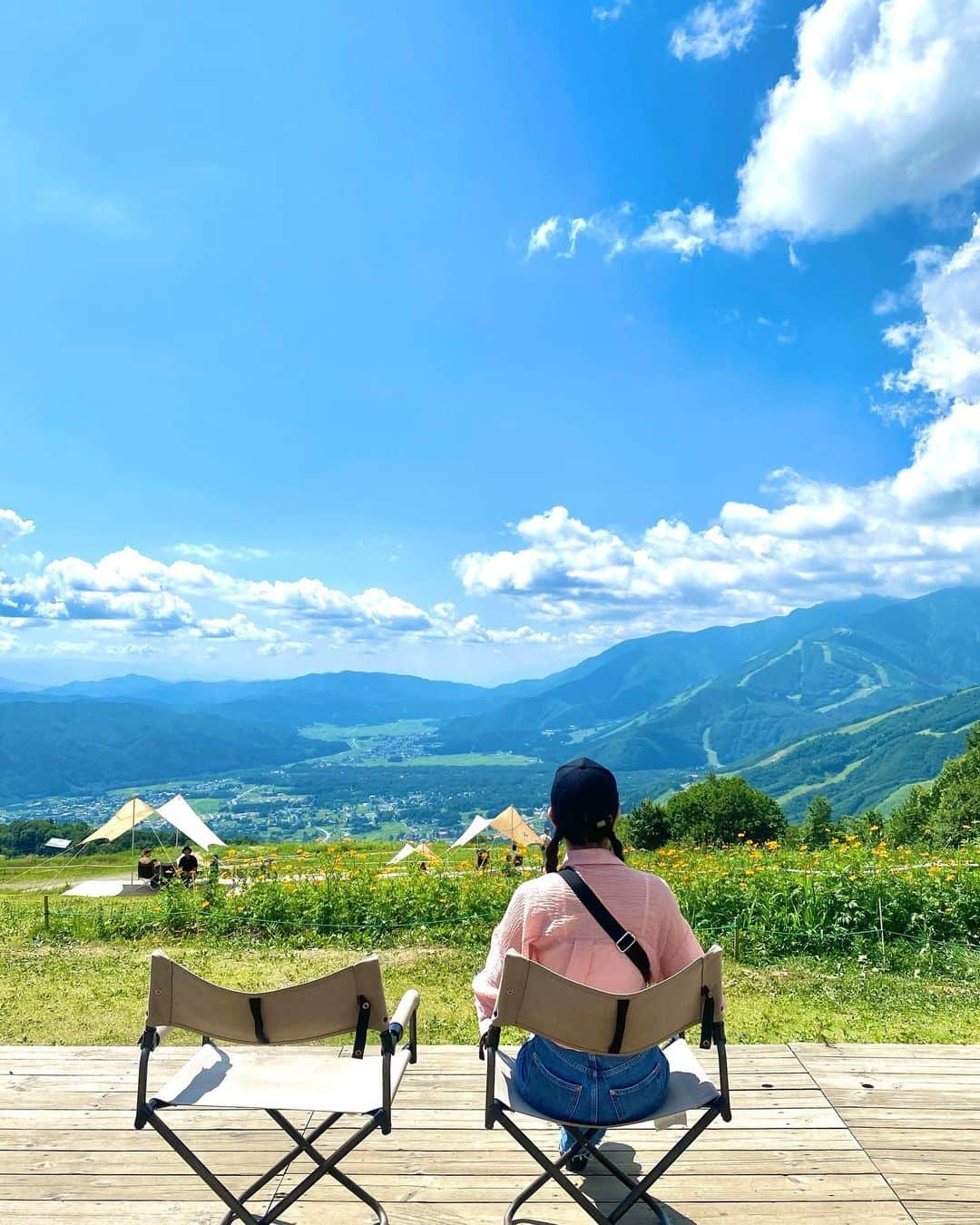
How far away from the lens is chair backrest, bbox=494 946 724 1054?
8.24ft

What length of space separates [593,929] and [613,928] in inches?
2.7

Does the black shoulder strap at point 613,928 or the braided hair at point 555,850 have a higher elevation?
the braided hair at point 555,850

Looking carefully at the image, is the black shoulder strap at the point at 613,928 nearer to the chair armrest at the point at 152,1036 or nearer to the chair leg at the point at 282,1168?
the chair leg at the point at 282,1168

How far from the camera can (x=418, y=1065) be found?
425 cm

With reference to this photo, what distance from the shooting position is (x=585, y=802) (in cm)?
295

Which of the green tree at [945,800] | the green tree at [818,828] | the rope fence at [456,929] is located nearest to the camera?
the rope fence at [456,929]

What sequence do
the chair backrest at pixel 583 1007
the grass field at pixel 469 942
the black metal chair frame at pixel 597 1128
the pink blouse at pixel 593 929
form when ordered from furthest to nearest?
the grass field at pixel 469 942 < the pink blouse at pixel 593 929 < the black metal chair frame at pixel 597 1128 < the chair backrest at pixel 583 1007

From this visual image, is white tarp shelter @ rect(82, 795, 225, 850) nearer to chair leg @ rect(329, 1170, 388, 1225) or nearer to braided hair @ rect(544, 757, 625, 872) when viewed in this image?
chair leg @ rect(329, 1170, 388, 1225)

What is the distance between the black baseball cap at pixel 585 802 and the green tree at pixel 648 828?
4494cm

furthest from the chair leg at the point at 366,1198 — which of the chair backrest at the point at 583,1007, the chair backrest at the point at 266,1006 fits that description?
the chair backrest at the point at 583,1007

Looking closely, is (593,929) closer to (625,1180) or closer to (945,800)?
(625,1180)

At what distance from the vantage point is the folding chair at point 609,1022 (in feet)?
8.28

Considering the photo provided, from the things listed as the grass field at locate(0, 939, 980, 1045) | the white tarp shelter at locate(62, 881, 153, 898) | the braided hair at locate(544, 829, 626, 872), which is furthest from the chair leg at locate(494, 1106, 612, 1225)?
the white tarp shelter at locate(62, 881, 153, 898)

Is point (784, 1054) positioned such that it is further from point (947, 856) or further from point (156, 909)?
point (947, 856)
